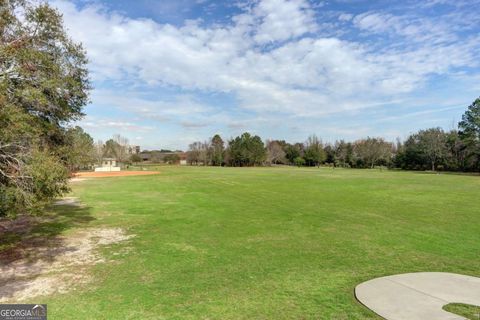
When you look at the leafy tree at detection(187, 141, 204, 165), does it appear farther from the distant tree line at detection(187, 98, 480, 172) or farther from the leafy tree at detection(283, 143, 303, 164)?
the leafy tree at detection(283, 143, 303, 164)

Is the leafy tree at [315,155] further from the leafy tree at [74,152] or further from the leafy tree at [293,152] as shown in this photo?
the leafy tree at [74,152]

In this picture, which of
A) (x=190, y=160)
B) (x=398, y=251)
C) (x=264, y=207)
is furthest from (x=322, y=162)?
(x=398, y=251)

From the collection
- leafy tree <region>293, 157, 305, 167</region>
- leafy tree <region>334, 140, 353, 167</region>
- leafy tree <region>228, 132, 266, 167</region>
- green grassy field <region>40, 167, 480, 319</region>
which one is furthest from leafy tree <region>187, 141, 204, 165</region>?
green grassy field <region>40, 167, 480, 319</region>

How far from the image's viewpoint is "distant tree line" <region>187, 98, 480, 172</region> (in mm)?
58312

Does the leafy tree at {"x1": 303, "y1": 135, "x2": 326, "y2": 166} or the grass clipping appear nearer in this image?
the grass clipping

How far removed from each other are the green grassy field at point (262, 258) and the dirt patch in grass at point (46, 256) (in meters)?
0.48

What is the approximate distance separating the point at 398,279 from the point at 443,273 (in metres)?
1.13

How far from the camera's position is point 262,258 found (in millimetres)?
7938

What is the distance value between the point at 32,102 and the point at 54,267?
3.93 m

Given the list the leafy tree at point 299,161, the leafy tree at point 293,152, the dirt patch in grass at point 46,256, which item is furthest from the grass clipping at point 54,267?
the leafy tree at point 293,152

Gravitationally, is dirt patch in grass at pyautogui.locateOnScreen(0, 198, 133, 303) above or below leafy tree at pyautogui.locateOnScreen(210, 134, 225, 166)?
below

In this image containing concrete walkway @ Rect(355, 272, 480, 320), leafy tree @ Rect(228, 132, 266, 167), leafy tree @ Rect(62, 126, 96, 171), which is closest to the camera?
concrete walkway @ Rect(355, 272, 480, 320)

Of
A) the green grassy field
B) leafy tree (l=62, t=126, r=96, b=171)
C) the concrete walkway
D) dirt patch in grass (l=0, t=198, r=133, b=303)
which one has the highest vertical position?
leafy tree (l=62, t=126, r=96, b=171)

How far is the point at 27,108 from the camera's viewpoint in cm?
764
